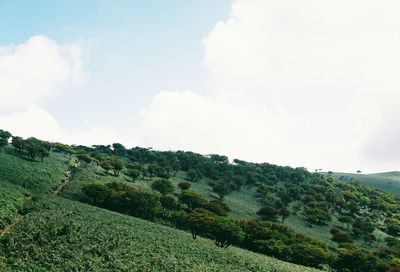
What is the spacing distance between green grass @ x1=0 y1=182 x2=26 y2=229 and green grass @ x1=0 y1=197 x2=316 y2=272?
8.48ft

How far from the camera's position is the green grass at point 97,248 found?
156ft

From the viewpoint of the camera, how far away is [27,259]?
46344 millimetres

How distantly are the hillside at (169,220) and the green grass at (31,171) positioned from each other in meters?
0.30

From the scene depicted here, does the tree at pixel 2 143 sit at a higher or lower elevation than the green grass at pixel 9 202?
higher

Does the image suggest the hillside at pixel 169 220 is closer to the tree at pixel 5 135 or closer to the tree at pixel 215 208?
the tree at pixel 215 208

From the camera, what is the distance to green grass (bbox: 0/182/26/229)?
62.3 m

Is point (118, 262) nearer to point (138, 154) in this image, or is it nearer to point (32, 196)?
point (32, 196)

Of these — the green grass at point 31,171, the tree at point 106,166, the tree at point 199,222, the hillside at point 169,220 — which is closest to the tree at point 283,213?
the hillside at point 169,220

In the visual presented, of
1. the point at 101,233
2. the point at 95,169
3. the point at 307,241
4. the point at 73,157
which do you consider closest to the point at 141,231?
the point at 101,233

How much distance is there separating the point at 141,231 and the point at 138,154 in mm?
119181

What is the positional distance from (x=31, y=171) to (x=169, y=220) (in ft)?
135

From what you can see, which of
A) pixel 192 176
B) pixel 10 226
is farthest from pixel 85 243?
pixel 192 176

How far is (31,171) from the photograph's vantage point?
107m

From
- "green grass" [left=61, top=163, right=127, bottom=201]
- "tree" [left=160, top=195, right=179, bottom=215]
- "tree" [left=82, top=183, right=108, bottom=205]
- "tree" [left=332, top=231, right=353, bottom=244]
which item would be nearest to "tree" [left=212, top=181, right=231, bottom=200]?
"green grass" [left=61, top=163, right=127, bottom=201]
